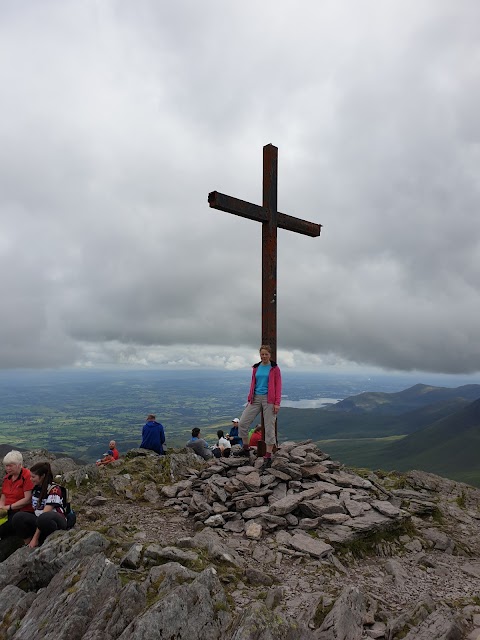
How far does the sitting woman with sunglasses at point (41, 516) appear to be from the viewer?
8.92 meters

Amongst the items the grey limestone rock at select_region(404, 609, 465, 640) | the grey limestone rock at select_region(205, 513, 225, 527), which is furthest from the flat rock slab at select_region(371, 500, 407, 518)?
the grey limestone rock at select_region(404, 609, 465, 640)

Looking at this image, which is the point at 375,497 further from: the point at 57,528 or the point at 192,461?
the point at 57,528

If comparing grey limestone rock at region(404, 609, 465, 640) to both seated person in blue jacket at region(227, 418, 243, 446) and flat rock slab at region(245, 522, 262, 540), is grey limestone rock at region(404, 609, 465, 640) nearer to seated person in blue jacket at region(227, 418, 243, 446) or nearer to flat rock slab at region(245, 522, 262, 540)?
flat rock slab at region(245, 522, 262, 540)

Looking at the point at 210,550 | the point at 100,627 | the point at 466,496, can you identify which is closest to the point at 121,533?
the point at 210,550

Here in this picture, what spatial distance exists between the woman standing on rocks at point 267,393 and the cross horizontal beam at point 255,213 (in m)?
4.59

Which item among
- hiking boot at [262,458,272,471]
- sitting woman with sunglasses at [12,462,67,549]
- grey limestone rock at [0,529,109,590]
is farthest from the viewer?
hiking boot at [262,458,272,471]

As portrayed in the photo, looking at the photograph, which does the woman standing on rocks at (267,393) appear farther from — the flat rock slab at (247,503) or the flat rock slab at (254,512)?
the flat rock slab at (254,512)

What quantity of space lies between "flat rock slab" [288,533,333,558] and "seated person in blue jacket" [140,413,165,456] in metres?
10.5

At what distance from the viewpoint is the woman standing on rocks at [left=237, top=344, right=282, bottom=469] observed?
43.3ft

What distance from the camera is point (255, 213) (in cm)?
1427

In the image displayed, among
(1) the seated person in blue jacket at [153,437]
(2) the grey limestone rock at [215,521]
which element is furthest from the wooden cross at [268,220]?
(1) the seated person in blue jacket at [153,437]

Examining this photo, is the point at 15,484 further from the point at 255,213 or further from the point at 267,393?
the point at 255,213

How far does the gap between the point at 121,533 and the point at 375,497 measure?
771 cm

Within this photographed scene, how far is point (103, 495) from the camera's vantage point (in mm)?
13242
